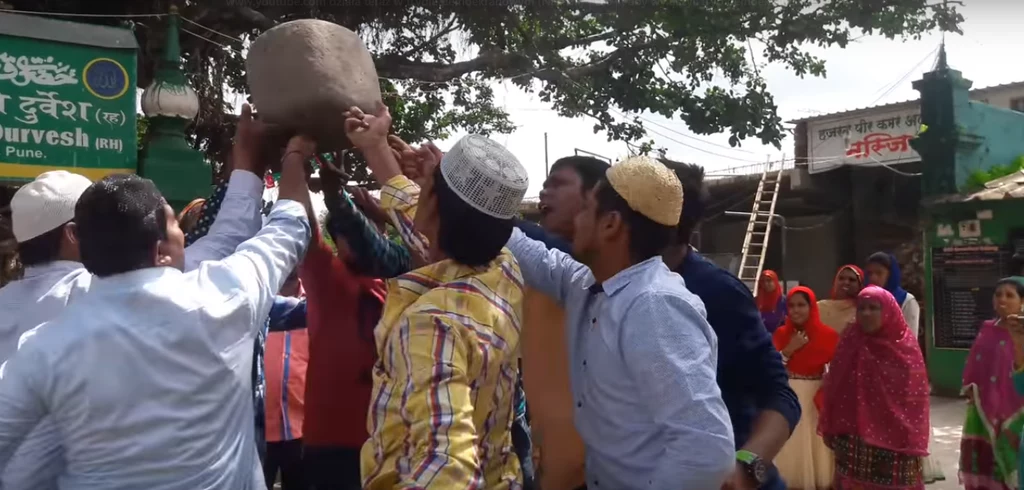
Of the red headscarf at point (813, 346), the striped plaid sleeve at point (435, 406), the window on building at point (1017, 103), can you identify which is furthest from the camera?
the window on building at point (1017, 103)

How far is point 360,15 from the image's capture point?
7.13 metres

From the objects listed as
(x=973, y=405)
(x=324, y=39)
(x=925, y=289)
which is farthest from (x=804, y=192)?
(x=324, y=39)

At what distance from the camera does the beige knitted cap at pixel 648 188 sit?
1.74 metres

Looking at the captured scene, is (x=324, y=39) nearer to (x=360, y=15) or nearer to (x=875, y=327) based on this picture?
(x=875, y=327)

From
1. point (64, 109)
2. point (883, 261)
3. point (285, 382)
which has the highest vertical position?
point (64, 109)

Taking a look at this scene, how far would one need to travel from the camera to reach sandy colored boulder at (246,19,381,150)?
1987 mm

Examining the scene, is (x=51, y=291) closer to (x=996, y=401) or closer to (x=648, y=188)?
(x=648, y=188)

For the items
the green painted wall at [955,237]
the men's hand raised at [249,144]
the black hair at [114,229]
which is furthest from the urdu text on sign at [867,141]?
the black hair at [114,229]

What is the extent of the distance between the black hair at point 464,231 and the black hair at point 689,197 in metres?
0.67

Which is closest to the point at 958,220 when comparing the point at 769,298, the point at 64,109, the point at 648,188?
the point at 769,298

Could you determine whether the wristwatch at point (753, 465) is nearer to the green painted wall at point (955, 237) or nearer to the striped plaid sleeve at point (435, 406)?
the striped plaid sleeve at point (435, 406)

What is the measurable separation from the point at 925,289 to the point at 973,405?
240 inches

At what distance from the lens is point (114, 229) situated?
159cm

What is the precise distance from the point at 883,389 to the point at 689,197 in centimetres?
308
